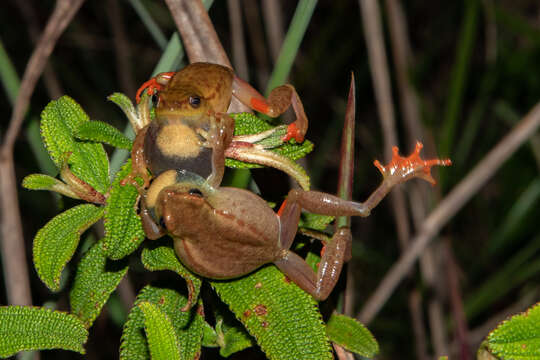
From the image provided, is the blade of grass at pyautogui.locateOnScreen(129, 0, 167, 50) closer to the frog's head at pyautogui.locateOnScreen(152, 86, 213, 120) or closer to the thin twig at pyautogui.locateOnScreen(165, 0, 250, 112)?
the thin twig at pyautogui.locateOnScreen(165, 0, 250, 112)

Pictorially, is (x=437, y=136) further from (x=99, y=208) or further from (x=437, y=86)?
(x=99, y=208)

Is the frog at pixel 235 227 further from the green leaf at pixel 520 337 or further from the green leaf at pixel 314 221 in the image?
the green leaf at pixel 520 337

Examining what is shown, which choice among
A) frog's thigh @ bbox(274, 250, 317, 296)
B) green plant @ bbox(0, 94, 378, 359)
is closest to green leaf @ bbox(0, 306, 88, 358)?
green plant @ bbox(0, 94, 378, 359)

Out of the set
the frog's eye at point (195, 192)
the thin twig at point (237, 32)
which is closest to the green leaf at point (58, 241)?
the frog's eye at point (195, 192)

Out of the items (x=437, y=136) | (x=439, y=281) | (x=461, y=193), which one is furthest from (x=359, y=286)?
(x=461, y=193)

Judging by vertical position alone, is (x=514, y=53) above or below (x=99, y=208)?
above

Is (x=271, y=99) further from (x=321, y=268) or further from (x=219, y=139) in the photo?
(x=321, y=268)
